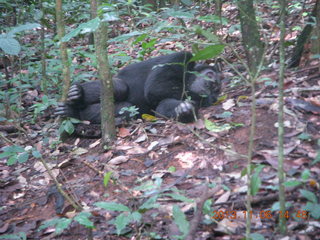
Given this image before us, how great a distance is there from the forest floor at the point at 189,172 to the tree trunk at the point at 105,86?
0.53 feet

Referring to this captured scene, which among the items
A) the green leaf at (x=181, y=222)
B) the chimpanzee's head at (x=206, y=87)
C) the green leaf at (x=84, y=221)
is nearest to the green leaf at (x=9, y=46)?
the green leaf at (x=84, y=221)

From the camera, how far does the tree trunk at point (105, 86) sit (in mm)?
4355

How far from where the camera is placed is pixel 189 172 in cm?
364

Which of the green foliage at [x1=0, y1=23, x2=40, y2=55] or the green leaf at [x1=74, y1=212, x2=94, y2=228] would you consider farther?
the green foliage at [x1=0, y1=23, x2=40, y2=55]

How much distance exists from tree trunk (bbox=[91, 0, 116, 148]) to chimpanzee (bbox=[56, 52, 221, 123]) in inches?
43.1

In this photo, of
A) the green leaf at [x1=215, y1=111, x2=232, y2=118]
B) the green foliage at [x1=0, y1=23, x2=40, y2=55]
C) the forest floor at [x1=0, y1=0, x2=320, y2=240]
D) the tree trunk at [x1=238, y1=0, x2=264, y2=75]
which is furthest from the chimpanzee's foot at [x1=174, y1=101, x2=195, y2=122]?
the green foliage at [x1=0, y1=23, x2=40, y2=55]

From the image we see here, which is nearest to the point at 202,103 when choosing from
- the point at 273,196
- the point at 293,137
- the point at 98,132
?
the point at 98,132

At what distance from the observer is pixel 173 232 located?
2.74 metres

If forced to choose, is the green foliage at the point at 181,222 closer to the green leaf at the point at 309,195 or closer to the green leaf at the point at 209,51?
the green leaf at the point at 309,195

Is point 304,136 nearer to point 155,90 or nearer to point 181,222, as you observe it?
point 181,222

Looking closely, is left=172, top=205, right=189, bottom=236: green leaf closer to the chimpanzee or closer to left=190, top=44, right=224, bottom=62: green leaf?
left=190, top=44, right=224, bottom=62: green leaf

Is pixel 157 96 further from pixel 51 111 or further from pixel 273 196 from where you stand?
pixel 273 196

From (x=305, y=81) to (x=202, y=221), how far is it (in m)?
2.52

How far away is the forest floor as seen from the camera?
107 inches
